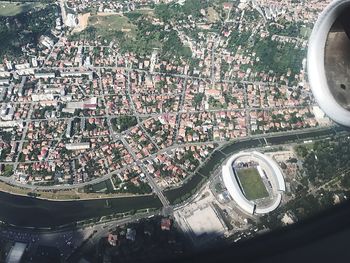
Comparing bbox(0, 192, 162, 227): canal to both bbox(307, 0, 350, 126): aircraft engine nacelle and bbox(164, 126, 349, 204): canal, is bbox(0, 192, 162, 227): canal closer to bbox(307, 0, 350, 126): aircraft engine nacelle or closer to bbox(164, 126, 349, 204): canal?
bbox(164, 126, 349, 204): canal

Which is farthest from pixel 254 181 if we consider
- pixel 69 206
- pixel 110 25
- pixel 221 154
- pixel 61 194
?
pixel 110 25

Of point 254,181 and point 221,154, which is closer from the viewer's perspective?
point 254,181

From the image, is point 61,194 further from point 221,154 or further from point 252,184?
point 252,184

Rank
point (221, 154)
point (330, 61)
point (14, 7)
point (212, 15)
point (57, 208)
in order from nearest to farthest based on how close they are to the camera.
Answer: point (330, 61) < point (57, 208) < point (221, 154) < point (212, 15) < point (14, 7)

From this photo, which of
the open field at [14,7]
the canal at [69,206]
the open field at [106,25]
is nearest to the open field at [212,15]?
the open field at [106,25]

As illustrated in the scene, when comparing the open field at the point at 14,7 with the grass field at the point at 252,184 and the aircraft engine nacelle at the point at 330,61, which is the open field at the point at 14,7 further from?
the aircraft engine nacelle at the point at 330,61

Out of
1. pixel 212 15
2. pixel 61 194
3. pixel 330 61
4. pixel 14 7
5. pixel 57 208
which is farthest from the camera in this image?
pixel 14 7

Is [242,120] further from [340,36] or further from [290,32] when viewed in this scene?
[340,36]
